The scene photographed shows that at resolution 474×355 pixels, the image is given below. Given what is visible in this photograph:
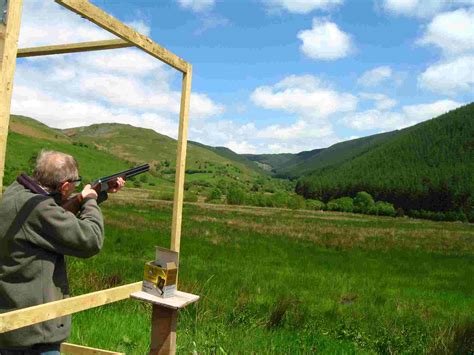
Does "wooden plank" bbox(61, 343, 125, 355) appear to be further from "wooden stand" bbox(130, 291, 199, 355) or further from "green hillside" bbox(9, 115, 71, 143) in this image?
"green hillside" bbox(9, 115, 71, 143)

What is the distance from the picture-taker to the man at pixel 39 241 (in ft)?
9.89

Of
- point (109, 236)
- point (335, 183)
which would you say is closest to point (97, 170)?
point (109, 236)

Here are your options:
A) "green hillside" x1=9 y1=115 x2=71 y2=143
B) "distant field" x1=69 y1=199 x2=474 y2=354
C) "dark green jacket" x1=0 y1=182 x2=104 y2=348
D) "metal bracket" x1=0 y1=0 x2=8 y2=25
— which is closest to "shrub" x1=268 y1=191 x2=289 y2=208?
"green hillside" x1=9 y1=115 x2=71 y2=143

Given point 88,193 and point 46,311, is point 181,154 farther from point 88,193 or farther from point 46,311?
point 46,311

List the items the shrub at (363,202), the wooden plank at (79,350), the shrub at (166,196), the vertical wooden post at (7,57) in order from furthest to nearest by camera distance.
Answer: the shrub at (363,202)
the shrub at (166,196)
the wooden plank at (79,350)
the vertical wooden post at (7,57)

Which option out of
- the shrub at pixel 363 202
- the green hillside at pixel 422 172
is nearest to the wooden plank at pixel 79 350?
the green hillside at pixel 422 172

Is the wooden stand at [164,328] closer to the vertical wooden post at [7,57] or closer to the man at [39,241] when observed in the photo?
the man at [39,241]

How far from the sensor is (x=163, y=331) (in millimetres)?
4191

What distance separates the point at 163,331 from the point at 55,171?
69.1 inches

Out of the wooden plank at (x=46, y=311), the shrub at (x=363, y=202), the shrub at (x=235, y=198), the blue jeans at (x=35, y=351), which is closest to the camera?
the wooden plank at (x=46, y=311)

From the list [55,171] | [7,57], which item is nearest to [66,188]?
[55,171]

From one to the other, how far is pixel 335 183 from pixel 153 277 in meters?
146

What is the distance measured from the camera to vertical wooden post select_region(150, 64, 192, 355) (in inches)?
165

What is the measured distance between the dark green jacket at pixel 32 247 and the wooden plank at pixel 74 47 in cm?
163
